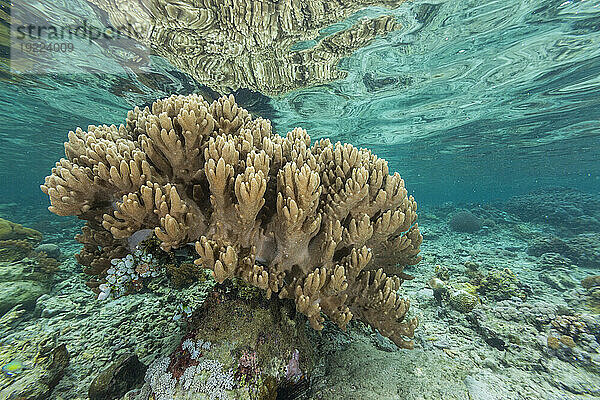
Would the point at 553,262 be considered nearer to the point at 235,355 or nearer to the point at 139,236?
the point at 235,355

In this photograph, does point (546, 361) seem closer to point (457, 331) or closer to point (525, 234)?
point (457, 331)

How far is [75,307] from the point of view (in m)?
5.28

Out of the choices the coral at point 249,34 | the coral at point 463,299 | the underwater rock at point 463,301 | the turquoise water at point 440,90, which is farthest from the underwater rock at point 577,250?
the coral at point 249,34

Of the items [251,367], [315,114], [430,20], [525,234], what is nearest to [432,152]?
[525,234]

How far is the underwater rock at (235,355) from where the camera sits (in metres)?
2.43

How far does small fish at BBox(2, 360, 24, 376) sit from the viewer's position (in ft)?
10.1

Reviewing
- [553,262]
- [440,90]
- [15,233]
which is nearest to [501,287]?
[553,262]

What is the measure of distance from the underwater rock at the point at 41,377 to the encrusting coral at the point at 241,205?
1.17 m

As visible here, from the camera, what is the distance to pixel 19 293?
18.6ft

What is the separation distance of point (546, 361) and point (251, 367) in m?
5.10

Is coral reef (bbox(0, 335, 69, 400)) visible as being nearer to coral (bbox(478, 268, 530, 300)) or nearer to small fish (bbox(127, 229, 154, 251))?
small fish (bbox(127, 229, 154, 251))

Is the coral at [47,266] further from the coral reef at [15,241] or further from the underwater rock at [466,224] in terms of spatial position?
the underwater rock at [466,224]

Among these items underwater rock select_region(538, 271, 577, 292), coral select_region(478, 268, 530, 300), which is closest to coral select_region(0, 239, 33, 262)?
coral select_region(478, 268, 530, 300)

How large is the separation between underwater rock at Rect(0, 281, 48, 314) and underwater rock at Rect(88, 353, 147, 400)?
4593 millimetres
